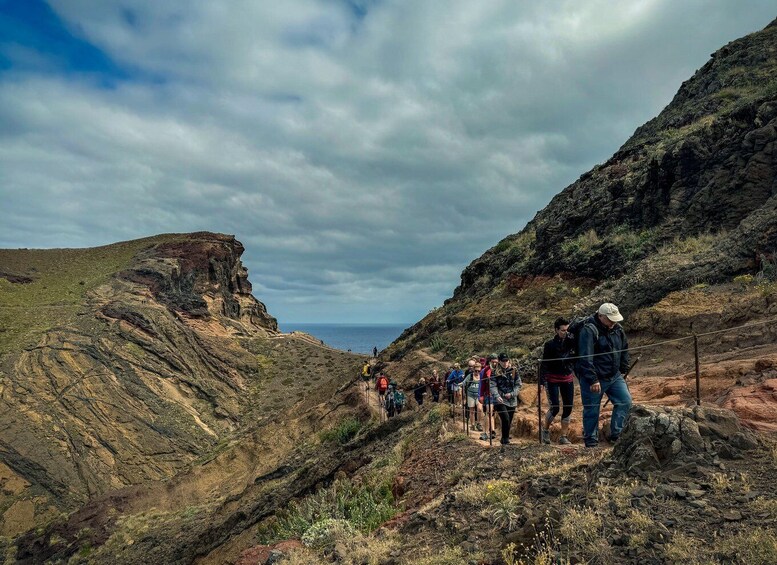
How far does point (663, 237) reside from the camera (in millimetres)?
19609

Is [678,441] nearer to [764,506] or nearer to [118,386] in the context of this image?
[764,506]

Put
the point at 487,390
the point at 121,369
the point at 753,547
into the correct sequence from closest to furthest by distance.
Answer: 1. the point at 753,547
2. the point at 487,390
3. the point at 121,369

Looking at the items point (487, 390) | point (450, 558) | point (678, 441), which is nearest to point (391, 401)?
point (487, 390)

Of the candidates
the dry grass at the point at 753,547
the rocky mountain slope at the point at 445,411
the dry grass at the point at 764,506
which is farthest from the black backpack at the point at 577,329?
the dry grass at the point at 753,547

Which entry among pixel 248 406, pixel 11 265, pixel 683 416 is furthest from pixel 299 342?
pixel 683 416

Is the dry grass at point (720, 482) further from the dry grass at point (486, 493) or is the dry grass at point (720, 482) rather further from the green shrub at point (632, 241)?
the green shrub at point (632, 241)

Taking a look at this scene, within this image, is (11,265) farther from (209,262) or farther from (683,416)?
(683,416)

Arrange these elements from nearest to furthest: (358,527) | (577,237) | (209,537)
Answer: (358,527)
(209,537)
(577,237)

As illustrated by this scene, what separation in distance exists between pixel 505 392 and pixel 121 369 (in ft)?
116

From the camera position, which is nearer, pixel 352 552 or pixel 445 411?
pixel 352 552

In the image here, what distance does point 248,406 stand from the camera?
41.8 m

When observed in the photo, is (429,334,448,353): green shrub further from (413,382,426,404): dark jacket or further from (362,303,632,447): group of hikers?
(362,303,632,447): group of hikers

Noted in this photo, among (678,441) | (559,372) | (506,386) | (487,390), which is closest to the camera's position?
(678,441)

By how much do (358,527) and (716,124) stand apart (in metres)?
20.7
